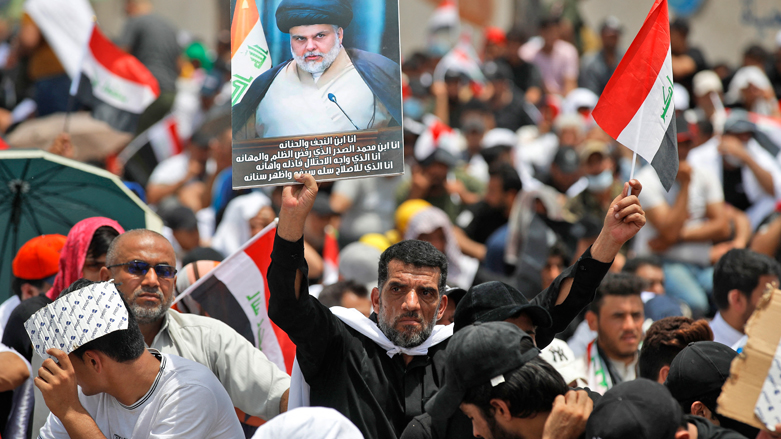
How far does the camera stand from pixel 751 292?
534 centimetres

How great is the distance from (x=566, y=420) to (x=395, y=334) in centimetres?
122

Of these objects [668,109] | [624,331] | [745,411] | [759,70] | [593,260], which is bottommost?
[624,331]

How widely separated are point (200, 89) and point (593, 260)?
10.3 m

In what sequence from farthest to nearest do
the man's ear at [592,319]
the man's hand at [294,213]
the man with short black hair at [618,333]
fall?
the man's ear at [592,319] < the man with short black hair at [618,333] < the man's hand at [294,213]

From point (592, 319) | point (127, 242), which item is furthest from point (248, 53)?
point (592, 319)

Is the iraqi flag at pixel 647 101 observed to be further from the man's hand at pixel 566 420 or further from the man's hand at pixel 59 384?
the man's hand at pixel 59 384

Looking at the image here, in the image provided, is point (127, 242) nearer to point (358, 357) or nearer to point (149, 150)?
point (358, 357)

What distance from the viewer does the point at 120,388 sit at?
11.2 ft

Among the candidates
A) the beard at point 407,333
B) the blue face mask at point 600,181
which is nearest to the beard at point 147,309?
the beard at point 407,333

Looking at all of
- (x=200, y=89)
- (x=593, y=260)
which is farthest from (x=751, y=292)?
(x=200, y=89)

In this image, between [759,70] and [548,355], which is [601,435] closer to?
[548,355]

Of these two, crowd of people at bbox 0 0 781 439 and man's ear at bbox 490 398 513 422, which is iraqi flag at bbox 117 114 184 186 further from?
man's ear at bbox 490 398 513 422

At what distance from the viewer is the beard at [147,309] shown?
162 inches

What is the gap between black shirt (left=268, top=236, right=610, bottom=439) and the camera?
3.53 m
